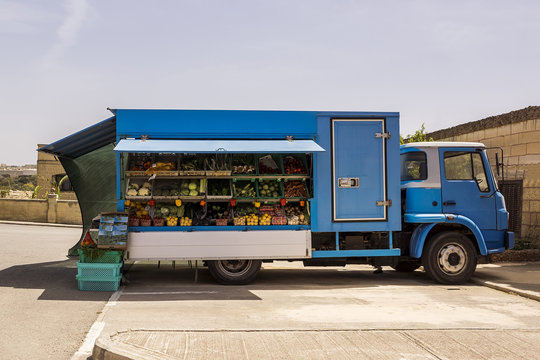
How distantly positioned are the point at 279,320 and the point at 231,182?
3.86m

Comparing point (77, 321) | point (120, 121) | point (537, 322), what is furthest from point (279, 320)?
point (120, 121)

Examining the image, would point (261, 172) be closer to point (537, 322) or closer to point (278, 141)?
point (278, 141)

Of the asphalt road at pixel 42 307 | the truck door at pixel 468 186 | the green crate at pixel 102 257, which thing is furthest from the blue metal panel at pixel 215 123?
the asphalt road at pixel 42 307

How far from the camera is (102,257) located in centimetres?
979

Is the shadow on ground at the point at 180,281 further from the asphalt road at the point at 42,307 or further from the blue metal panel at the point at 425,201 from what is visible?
the blue metal panel at the point at 425,201

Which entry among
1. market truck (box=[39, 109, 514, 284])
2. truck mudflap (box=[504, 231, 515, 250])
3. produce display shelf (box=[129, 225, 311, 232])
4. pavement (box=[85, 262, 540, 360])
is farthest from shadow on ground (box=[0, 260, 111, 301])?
truck mudflap (box=[504, 231, 515, 250])

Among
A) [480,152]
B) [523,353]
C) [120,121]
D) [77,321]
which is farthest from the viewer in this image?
[480,152]

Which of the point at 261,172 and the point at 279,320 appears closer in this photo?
the point at 279,320

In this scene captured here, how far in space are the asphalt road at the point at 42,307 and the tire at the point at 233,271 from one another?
2005 mm

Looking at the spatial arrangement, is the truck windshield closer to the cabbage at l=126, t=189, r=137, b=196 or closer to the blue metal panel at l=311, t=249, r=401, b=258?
the blue metal panel at l=311, t=249, r=401, b=258

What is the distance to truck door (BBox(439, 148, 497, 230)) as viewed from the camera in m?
10.9

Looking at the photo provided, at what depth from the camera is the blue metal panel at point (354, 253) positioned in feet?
34.9

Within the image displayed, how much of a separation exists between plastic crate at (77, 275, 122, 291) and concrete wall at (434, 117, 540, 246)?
9.84m

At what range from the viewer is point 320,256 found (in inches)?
418
